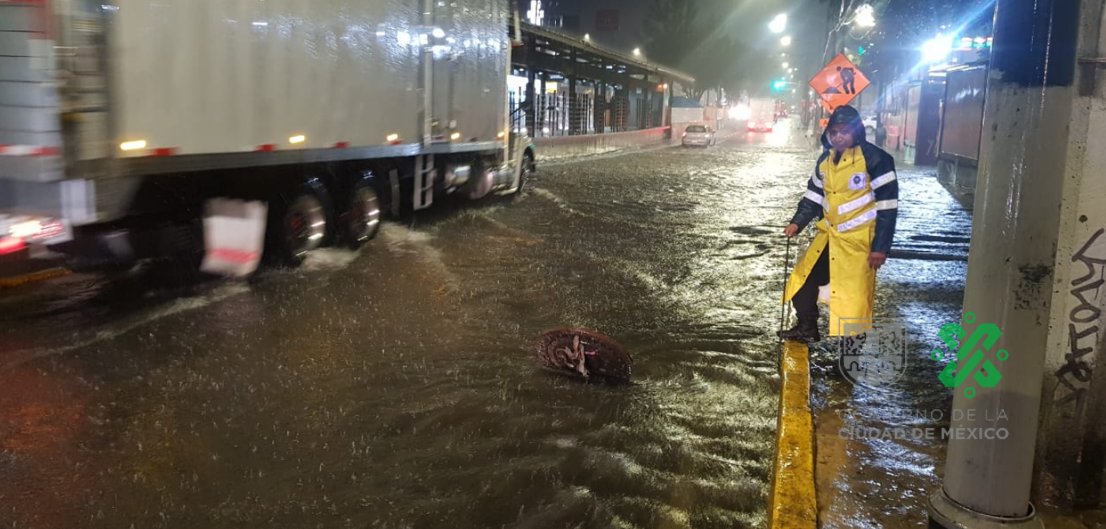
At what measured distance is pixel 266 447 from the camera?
4.80 m

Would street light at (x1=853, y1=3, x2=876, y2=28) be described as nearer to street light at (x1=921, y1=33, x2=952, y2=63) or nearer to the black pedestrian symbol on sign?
street light at (x1=921, y1=33, x2=952, y2=63)

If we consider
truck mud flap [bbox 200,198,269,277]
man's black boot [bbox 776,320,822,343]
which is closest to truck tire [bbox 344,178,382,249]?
truck mud flap [bbox 200,198,269,277]

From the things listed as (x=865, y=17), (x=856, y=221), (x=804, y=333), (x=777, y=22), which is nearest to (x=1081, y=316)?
(x=856, y=221)

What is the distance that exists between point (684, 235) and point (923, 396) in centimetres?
710

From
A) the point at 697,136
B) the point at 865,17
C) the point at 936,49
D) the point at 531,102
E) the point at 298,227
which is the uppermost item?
the point at 865,17

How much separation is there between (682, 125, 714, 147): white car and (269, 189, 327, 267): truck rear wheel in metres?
36.3

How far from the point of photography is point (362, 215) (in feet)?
36.1

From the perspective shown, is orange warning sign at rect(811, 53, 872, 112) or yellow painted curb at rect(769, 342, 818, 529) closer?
yellow painted curb at rect(769, 342, 818, 529)

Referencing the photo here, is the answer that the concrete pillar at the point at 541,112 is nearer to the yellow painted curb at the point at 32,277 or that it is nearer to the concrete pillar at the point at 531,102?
the concrete pillar at the point at 531,102

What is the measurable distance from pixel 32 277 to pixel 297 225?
2605mm

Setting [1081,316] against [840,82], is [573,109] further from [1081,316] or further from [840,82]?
[1081,316]

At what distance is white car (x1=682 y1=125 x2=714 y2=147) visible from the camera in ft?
146

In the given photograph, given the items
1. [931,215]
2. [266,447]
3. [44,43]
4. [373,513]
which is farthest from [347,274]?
[931,215]

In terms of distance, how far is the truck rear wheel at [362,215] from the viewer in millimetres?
10750
